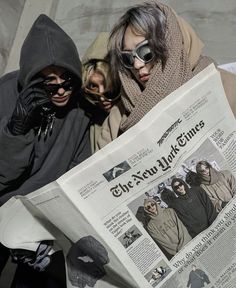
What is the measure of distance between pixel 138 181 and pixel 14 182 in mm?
339

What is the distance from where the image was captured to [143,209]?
0.87 metres

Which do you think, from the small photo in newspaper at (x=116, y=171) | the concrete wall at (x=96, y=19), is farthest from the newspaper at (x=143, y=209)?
the concrete wall at (x=96, y=19)

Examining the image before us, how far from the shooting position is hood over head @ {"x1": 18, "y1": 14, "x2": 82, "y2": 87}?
1.01 meters

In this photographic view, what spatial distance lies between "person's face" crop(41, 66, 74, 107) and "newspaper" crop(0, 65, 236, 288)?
0.86 ft

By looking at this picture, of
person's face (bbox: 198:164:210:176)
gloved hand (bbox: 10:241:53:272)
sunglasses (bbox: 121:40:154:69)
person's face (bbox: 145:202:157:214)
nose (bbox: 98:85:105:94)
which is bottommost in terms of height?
gloved hand (bbox: 10:241:53:272)

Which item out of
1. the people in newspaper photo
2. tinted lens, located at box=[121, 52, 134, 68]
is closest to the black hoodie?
tinted lens, located at box=[121, 52, 134, 68]

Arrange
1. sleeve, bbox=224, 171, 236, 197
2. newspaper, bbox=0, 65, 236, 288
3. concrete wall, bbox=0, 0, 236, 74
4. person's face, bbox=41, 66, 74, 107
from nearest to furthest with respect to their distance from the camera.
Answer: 1. newspaper, bbox=0, 65, 236, 288
2. sleeve, bbox=224, 171, 236, 197
3. person's face, bbox=41, 66, 74, 107
4. concrete wall, bbox=0, 0, 236, 74

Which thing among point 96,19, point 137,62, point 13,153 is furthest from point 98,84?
point 96,19

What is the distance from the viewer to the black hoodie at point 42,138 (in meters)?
1.01

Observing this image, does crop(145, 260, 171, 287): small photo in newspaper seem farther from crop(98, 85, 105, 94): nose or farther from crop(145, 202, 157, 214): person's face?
crop(98, 85, 105, 94): nose

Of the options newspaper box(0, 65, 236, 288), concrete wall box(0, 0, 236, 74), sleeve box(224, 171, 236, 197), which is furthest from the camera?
concrete wall box(0, 0, 236, 74)

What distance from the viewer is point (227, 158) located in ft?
3.02

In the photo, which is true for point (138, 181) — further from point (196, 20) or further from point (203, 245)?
point (196, 20)

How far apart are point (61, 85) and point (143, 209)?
34 centimetres
